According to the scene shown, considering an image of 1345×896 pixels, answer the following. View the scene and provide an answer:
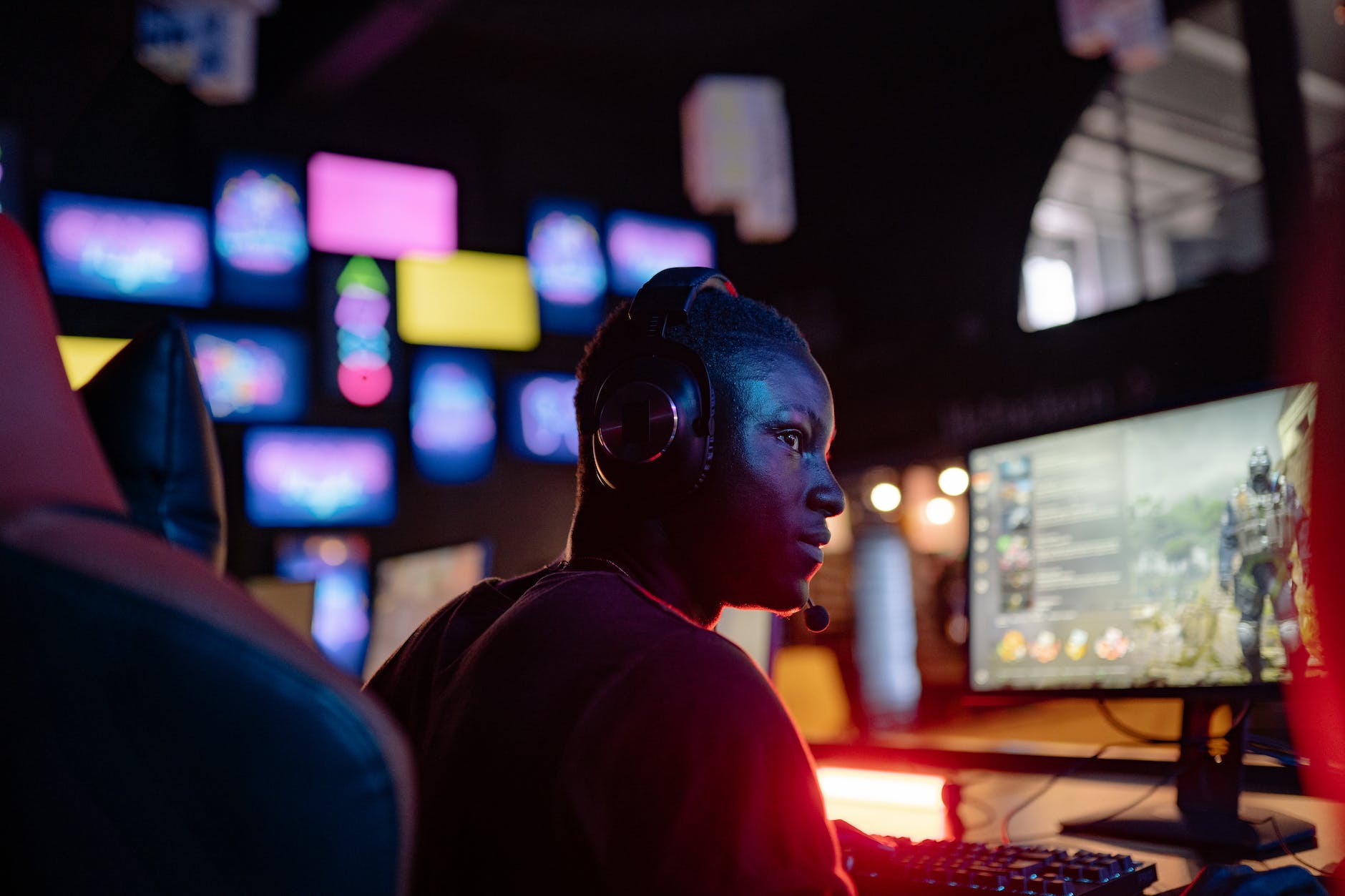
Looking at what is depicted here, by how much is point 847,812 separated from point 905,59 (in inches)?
236

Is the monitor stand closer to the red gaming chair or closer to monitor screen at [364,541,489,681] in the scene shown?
the red gaming chair

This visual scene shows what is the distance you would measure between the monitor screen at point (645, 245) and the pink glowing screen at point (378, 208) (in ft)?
2.81

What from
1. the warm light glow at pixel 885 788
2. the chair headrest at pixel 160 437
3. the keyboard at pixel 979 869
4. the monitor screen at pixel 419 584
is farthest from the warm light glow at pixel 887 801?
the monitor screen at pixel 419 584

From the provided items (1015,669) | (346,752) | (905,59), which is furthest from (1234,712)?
(905,59)

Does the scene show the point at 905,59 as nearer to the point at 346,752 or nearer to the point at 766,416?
the point at 766,416

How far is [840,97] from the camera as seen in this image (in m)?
6.70

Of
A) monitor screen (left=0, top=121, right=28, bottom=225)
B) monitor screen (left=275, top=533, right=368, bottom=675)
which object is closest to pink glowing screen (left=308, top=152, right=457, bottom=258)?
monitor screen (left=0, top=121, right=28, bottom=225)

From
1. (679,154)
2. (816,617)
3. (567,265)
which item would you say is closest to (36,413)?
(816,617)

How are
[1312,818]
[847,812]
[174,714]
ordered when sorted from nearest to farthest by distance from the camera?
[174,714] < [1312,818] < [847,812]

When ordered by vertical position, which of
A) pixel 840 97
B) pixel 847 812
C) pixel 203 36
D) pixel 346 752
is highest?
pixel 840 97

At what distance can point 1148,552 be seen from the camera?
1.19m

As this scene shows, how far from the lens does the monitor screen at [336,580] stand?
3256 millimetres

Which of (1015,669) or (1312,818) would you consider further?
(1015,669)

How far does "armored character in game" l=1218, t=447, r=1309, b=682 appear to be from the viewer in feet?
3.38
